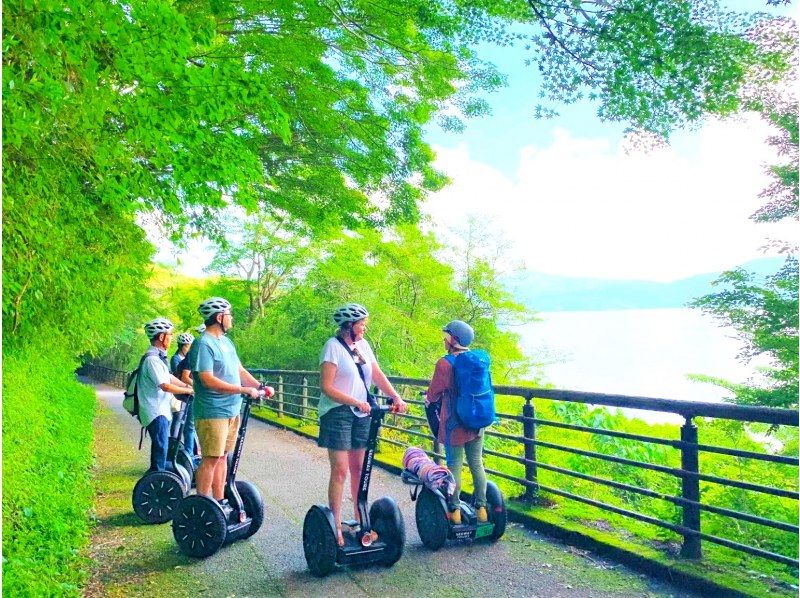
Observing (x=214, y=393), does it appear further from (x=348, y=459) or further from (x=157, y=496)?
(x=157, y=496)

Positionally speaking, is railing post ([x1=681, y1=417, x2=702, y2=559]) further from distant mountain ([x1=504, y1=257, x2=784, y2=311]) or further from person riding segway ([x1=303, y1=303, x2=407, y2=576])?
distant mountain ([x1=504, y1=257, x2=784, y2=311])

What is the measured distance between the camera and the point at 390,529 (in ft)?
14.8

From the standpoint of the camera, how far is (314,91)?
398 inches

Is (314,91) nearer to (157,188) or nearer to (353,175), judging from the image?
(353,175)

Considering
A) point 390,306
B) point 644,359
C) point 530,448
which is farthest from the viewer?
point 644,359

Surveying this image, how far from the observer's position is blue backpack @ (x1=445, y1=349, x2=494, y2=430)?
4840 millimetres

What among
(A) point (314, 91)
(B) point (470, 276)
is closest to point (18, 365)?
(A) point (314, 91)

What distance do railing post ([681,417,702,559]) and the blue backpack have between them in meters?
1.44

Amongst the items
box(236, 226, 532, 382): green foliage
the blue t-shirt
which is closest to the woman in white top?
the blue t-shirt

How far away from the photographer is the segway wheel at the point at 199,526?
4641mm

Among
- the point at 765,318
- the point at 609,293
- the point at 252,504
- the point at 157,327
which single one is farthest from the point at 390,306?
the point at 609,293

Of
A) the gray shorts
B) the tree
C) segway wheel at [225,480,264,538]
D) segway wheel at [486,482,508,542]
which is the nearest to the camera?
the gray shorts

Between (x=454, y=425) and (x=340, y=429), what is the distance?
41.5 inches

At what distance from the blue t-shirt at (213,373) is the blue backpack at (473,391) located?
1.82 meters
